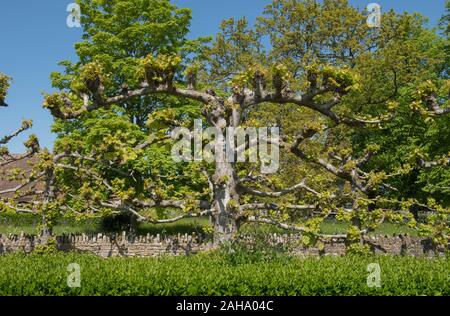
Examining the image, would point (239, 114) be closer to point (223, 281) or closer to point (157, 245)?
point (157, 245)

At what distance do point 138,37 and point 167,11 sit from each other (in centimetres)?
236

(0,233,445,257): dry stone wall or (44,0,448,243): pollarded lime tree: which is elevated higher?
(44,0,448,243): pollarded lime tree

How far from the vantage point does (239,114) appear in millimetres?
13430

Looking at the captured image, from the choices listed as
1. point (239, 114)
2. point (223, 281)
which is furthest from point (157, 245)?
point (223, 281)

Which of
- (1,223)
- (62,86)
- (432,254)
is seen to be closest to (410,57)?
(432,254)

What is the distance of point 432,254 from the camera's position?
15.3 meters

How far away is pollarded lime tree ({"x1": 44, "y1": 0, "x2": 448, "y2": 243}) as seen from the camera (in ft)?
42.5

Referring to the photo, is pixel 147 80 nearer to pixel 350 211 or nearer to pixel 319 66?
→ pixel 319 66

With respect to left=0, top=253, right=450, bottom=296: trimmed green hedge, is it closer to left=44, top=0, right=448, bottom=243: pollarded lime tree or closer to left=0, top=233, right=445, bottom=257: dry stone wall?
left=44, top=0, right=448, bottom=243: pollarded lime tree

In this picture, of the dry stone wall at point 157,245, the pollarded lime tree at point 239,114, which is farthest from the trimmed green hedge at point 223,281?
the dry stone wall at point 157,245

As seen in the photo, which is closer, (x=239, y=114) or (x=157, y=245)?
(x=239, y=114)

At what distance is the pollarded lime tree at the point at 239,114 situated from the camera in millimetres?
12969

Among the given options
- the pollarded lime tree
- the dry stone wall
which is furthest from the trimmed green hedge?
the dry stone wall
